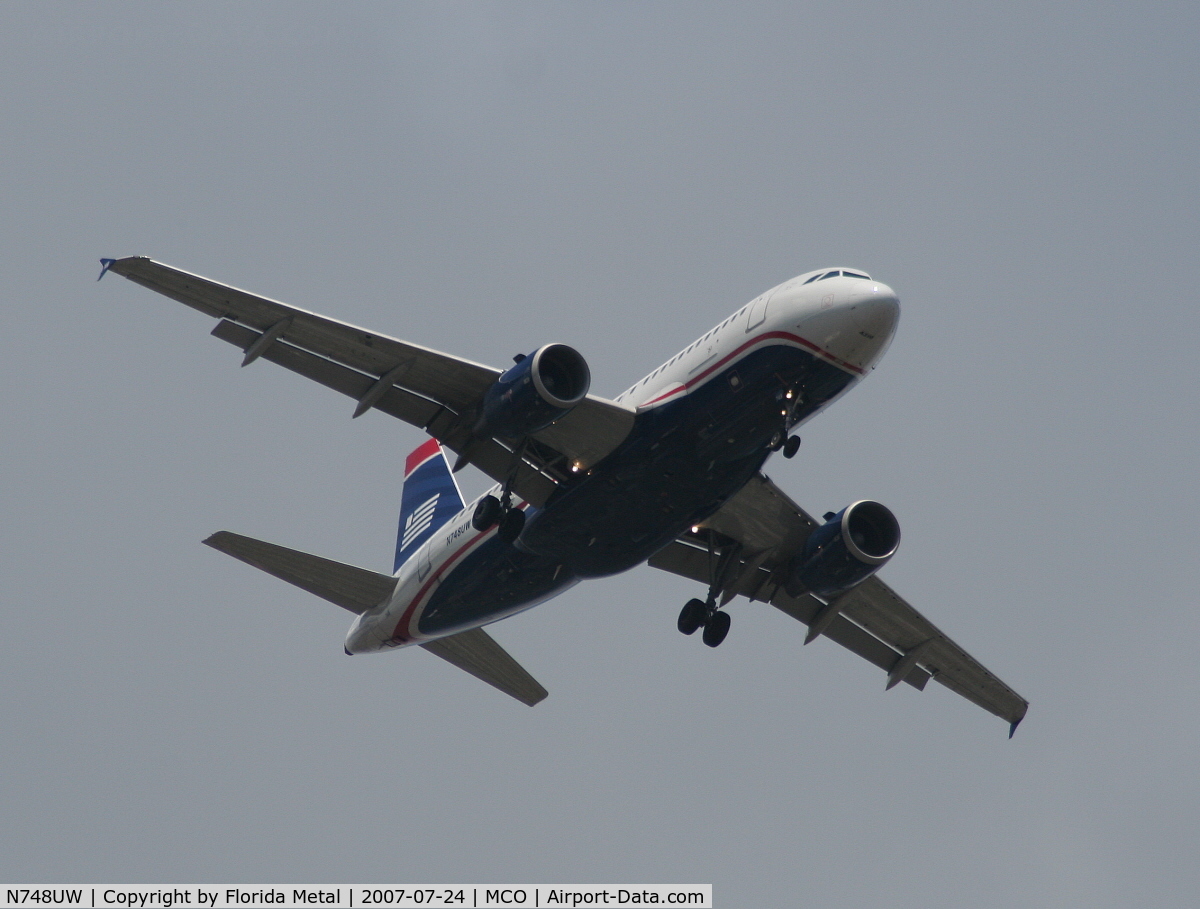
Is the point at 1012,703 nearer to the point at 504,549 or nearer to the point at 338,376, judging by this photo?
the point at 504,549

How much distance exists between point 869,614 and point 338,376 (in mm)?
14400

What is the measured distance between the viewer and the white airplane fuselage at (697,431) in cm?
2547

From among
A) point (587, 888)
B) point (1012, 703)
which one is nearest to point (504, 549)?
point (587, 888)

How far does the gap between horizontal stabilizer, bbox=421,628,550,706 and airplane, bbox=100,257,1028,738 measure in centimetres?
5

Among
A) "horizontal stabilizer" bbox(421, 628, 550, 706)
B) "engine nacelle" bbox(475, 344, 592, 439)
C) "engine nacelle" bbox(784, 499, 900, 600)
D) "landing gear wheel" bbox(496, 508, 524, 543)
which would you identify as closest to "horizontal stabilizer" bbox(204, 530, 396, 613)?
"horizontal stabilizer" bbox(421, 628, 550, 706)

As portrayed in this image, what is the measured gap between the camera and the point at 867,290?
25.3 meters

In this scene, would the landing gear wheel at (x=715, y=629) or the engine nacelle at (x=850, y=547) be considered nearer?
the engine nacelle at (x=850, y=547)

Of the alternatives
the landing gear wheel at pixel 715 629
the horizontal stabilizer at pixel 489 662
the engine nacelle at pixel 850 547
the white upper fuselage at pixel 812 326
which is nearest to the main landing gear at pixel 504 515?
the white upper fuselage at pixel 812 326

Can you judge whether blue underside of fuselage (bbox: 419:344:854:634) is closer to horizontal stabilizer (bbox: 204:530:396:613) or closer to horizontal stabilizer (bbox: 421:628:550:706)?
horizontal stabilizer (bbox: 204:530:396:613)

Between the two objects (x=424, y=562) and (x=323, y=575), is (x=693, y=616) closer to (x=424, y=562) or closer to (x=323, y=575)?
(x=424, y=562)

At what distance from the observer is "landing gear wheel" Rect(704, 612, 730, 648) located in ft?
105

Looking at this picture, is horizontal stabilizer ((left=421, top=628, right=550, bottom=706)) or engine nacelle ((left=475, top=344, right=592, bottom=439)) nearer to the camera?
engine nacelle ((left=475, top=344, right=592, bottom=439))

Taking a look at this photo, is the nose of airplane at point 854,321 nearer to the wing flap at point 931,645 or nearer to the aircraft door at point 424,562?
the wing flap at point 931,645

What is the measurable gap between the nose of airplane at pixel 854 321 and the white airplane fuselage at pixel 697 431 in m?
0.02
